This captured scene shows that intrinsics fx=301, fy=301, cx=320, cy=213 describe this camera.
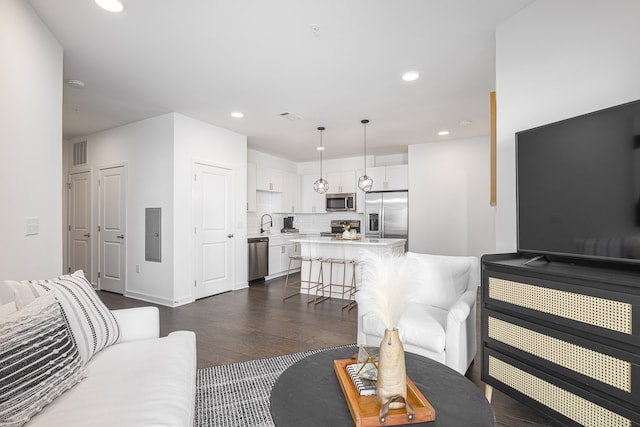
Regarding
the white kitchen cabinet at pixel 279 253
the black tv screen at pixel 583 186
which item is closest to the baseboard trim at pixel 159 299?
the white kitchen cabinet at pixel 279 253

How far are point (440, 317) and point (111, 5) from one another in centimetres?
324

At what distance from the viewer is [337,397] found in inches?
44.4

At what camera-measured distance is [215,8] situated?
2135 mm

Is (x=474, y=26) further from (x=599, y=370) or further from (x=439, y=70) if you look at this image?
(x=599, y=370)

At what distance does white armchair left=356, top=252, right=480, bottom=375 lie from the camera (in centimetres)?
200

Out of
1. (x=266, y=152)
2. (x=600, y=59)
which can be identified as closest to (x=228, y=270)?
(x=266, y=152)

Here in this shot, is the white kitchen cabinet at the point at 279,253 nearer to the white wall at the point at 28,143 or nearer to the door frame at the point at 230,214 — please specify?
the door frame at the point at 230,214

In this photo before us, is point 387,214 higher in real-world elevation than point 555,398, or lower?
higher

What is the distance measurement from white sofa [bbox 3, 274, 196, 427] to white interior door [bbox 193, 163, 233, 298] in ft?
9.11

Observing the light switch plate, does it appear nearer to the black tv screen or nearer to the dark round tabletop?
the dark round tabletop

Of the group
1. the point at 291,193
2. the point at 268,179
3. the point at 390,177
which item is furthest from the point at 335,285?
the point at 291,193

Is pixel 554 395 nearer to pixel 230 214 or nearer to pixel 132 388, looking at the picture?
pixel 132 388

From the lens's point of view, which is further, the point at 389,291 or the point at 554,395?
the point at 554,395

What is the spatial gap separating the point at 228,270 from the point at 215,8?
12.7ft
